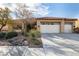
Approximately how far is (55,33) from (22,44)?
2.15ft

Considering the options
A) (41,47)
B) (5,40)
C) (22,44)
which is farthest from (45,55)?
(5,40)

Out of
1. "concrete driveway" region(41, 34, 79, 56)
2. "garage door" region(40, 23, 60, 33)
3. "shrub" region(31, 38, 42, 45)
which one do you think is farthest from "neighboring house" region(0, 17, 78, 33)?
"shrub" region(31, 38, 42, 45)

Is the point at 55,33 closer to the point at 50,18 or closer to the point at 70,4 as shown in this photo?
the point at 50,18

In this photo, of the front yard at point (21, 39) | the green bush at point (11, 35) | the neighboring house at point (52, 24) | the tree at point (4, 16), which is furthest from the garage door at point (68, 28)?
the tree at point (4, 16)

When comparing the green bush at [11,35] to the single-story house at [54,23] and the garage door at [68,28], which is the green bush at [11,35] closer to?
the single-story house at [54,23]

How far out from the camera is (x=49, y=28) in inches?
189

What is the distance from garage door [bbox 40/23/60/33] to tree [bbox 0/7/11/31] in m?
0.66

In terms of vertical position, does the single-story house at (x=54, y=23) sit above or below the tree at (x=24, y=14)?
below

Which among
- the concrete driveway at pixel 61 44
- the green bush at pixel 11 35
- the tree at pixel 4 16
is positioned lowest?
the concrete driveway at pixel 61 44

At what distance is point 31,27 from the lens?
15.4 ft

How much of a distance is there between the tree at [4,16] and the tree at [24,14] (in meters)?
0.18

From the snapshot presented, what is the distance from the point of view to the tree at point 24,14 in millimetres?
4713

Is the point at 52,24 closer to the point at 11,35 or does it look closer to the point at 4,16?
the point at 11,35

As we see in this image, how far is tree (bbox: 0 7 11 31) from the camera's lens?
4.72 meters
